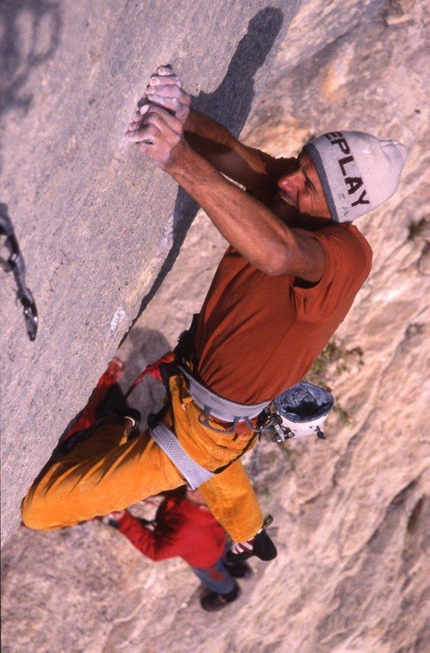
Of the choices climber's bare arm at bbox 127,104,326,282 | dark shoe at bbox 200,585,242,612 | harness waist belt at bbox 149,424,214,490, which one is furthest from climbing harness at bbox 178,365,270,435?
dark shoe at bbox 200,585,242,612

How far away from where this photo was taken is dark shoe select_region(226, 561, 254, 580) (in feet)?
18.3

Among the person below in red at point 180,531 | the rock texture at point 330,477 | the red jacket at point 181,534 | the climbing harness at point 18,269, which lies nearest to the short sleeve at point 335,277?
the climbing harness at point 18,269

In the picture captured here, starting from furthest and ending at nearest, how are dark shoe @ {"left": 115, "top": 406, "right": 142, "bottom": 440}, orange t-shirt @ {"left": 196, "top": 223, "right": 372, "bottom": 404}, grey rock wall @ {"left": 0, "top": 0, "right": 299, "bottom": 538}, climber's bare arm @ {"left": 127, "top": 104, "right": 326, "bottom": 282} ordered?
dark shoe @ {"left": 115, "top": 406, "right": 142, "bottom": 440}, orange t-shirt @ {"left": 196, "top": 223, "right": 372, "bottom": 404}, climber's bare arm @ {"left": 127, "top": 104, "right": 326, "bottom": 282}, grey rock wall @ {"left": 0, "top": 0, "right": 299, "bottom": 538}

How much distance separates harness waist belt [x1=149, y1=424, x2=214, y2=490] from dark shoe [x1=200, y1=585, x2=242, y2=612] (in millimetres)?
2166

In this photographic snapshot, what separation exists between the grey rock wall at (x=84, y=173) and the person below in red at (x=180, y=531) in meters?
1.22

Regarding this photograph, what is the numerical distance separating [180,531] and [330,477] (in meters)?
1.64

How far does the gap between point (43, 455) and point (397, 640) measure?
179 inches

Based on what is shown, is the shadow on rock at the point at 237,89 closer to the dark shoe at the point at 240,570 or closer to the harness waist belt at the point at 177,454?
the harness waist belt at the point at 177,454

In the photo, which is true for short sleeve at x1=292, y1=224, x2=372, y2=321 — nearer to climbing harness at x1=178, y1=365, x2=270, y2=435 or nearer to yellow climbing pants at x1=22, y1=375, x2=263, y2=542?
climbing harness at x1=178, y1=365, x2=270, y2=435

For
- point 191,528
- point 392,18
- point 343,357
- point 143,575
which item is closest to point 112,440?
point 191,528

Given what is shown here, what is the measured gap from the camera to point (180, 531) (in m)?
4.87

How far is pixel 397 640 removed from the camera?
20.8ft

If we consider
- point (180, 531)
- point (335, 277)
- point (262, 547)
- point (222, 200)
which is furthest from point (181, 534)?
point (222, 200)

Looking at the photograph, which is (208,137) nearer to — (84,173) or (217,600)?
(84,173)
